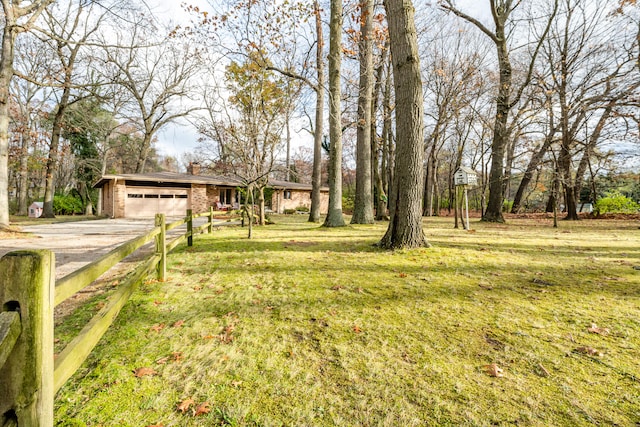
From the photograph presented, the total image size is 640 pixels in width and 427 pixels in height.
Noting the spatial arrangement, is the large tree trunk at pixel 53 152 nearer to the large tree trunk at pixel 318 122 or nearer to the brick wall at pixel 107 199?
the brick wall at pixel 107 199

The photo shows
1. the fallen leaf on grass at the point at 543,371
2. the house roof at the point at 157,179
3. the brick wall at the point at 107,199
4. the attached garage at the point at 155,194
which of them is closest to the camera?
the fallen leaf on grass at the point at 543,371

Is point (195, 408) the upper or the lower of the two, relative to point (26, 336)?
lower

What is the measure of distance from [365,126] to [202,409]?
1020cm

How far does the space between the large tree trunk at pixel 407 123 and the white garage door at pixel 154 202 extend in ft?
62.6

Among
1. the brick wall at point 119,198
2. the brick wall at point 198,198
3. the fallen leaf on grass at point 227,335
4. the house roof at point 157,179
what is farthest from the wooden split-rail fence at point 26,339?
the brick wall at point 198,198

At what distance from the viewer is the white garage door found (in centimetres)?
1941

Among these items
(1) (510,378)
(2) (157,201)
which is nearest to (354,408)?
(1) (510,378)

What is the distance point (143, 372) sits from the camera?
2.15 metres

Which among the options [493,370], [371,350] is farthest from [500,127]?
[371,350]

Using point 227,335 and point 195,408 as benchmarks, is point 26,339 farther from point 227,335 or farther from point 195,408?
point 227,335

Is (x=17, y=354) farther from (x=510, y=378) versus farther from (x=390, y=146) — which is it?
(x=390, y=146)

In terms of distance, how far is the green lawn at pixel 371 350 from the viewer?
1.76m

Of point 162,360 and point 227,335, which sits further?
point 227,335

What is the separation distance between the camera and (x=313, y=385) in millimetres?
1996
